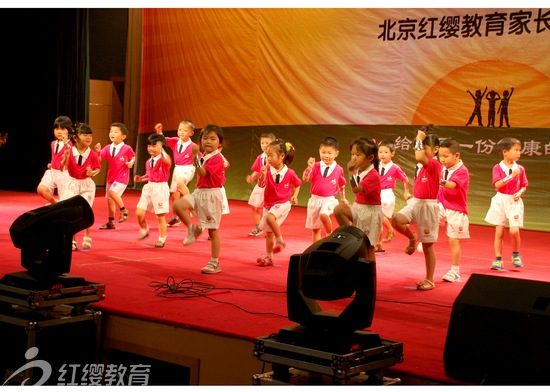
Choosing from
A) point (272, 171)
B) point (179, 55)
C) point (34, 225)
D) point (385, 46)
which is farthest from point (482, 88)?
point (34, 225)

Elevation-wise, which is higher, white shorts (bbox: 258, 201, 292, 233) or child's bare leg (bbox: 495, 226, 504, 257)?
white shorts (bbox: 258, 201, 292, 233)

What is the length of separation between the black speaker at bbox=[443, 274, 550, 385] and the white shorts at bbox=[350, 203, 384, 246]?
2353 mm

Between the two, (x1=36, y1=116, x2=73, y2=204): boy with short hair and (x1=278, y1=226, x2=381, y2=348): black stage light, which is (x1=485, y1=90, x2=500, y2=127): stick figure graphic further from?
(x1=278, y1=226, x2=381, y2=348): black stage light

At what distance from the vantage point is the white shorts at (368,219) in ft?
19.1

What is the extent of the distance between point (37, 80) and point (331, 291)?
42.6 feet

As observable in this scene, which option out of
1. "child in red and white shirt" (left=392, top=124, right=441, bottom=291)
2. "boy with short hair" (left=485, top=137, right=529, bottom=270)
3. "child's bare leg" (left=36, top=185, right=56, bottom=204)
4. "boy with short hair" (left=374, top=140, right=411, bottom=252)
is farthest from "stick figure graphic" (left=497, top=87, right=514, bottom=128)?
"child's bare leg" (left=36, top=185, right=56, bottom=204)

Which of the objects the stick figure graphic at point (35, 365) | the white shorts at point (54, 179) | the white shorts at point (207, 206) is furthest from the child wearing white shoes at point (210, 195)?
the white shorts at point (54, 179)

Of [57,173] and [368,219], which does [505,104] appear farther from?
[57,173]

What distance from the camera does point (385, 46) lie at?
37.9 ft

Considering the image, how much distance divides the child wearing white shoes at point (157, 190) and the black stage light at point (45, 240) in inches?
135

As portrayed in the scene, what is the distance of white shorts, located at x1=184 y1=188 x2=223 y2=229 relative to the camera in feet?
21.0

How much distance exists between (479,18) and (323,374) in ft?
27.9

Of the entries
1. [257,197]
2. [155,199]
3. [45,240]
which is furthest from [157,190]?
[45,240]

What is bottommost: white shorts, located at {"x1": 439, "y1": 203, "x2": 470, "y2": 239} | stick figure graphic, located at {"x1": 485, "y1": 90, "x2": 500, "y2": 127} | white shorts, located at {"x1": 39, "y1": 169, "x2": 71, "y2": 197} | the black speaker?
the black speaker
